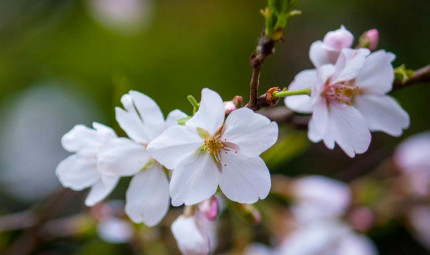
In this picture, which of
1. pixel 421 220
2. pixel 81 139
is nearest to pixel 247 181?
pixel 81 139

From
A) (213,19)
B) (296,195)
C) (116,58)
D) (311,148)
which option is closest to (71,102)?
(116,58)

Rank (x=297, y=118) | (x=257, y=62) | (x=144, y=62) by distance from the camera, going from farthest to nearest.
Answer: (x=144, y=62)
(x=297, y=118)
(x=257, y=62)

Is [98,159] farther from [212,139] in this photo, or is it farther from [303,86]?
[303,86]

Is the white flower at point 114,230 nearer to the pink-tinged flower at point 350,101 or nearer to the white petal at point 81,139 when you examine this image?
the white petal at point 81,139

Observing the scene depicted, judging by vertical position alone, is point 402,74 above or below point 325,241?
above

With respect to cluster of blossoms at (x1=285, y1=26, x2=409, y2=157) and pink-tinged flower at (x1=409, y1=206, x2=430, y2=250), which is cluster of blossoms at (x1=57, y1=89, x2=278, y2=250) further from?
pink-tinged flower at (x1=409, y1=206, x2=430, y2=250)

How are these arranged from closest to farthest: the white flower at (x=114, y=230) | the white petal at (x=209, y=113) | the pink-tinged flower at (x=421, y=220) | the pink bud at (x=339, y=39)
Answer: the white petal at (x=209, y=113)
the pink bud at (x=339, y=39)
the white flower at (x=114, y=230)
the pink-tinged flower at (x=421, y=220)

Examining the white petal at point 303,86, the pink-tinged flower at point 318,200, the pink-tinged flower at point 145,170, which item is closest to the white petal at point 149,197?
the pink-tinged flower at point 145,170
